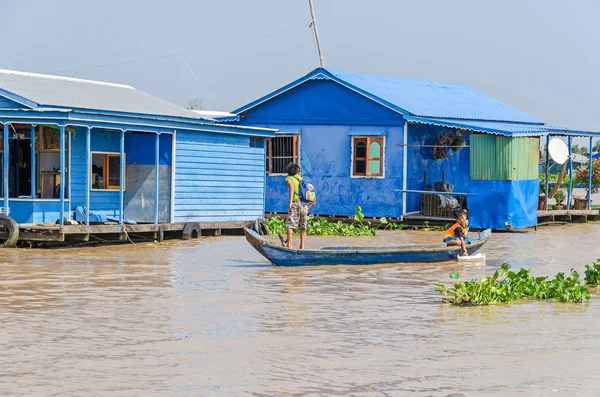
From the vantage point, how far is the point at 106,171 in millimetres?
22344

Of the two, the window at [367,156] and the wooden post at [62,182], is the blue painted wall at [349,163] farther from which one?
the wooden post at [62,182]

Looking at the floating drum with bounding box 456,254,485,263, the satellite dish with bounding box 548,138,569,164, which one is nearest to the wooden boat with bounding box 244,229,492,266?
the floating drum with bounding box 456,254,485,263

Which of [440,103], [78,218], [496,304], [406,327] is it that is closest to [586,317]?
[496,304]

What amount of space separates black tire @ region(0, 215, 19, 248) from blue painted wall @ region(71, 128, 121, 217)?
1585 millimetres

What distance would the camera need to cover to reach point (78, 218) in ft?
69.8

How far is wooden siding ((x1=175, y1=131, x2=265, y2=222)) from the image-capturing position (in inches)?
914

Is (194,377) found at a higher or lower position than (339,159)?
lower

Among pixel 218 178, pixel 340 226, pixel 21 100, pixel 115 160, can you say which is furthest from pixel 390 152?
pixel 21 100

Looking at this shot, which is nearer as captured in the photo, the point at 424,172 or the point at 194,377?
the point at 194,377

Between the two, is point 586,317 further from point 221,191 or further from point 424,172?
point 424,172

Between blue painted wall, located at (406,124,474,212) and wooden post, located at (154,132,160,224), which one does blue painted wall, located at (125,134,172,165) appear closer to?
wooden post, located at (154,132,160,224)

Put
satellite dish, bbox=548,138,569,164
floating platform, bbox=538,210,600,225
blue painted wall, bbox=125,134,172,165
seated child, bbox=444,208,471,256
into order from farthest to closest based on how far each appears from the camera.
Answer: floating platform, bbox=538,210,600,225
satellite dish, bbox=548,138,569,164
blue painted wall, bbox=125,134,172,165
seated child, bbox=444,208,471,256

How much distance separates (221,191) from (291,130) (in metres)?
4.63

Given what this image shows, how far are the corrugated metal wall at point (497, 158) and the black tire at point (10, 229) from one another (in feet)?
37.2
